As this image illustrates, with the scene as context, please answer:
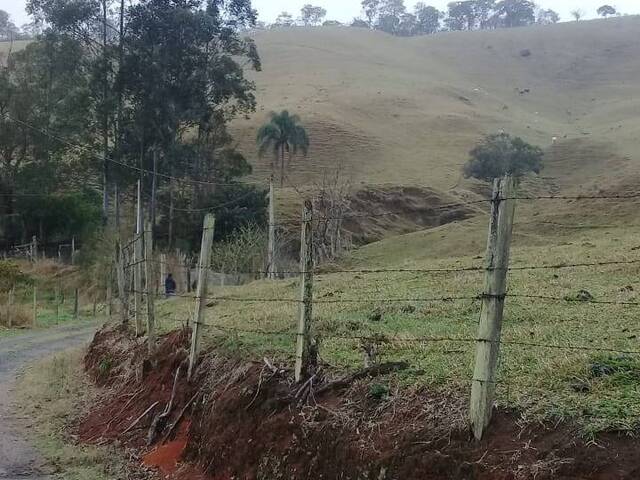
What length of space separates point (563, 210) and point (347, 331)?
25.5 meters

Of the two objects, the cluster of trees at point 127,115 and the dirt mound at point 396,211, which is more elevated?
the cluster of trees at point 127,115

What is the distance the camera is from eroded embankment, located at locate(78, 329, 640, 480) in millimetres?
4543

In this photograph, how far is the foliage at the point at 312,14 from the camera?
148m

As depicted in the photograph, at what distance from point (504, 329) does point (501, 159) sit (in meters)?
45.5

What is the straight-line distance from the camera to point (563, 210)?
3222 centimetres

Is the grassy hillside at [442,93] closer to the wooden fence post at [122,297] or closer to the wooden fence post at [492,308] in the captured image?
the wooden fence post at [122,297]

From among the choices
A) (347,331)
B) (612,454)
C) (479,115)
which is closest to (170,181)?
(347,331)

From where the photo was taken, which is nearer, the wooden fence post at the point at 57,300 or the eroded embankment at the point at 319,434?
the eroded embankment at the point at 319,434

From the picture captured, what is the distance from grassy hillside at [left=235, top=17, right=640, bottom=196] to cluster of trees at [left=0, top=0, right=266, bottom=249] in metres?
16.6

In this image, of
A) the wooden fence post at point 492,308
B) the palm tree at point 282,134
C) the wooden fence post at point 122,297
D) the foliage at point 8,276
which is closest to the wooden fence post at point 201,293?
the wooden fence post at point 492,308

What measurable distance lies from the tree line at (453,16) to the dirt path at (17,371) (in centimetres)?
12460

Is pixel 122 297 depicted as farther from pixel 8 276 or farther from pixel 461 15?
pixel 461 15

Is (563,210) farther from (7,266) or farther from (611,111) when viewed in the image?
(611,111)

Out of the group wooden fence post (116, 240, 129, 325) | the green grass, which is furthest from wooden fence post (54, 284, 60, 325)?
the green grass
